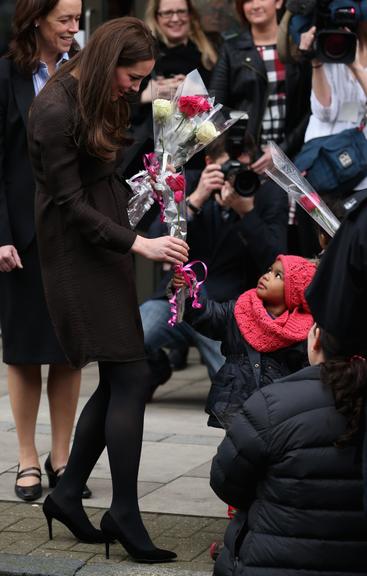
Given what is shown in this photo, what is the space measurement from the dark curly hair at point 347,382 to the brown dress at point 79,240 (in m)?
1.18

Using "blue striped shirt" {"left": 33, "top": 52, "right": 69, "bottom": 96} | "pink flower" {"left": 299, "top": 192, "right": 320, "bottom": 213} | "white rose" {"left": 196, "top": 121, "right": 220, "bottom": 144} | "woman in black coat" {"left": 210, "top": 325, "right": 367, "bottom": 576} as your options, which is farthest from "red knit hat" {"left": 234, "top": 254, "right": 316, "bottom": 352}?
"blue striped shirt" {"left": 33, "top": 52, "right": 69, "bottom": 96}

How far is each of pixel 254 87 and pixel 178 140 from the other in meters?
2.86

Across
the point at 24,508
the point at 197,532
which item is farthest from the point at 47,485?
the point at 197,532

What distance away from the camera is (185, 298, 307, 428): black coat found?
4.91 m

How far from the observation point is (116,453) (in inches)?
190

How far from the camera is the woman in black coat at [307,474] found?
12.6ft

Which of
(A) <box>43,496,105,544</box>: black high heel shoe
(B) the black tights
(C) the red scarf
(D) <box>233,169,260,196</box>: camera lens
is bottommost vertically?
(A) <box>43,496,105,544</box>: black high heel shoe

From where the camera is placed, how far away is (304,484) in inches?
151

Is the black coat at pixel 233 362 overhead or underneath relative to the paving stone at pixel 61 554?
overhead

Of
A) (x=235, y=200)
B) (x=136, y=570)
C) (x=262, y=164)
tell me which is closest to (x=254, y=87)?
(x=262, y=164)

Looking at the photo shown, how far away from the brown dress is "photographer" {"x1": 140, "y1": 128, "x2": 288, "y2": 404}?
80.1 inches

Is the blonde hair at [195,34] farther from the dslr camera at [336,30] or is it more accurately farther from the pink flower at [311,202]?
the pink flower at [311,202]

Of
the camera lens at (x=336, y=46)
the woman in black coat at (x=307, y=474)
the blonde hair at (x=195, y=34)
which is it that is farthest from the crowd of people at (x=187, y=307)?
the blonde hair at (x=195, y=34)

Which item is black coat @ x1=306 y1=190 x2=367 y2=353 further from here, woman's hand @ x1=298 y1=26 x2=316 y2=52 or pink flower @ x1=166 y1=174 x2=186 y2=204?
woman's hand @ x1=298 y1=26 x2=316 y2=52
